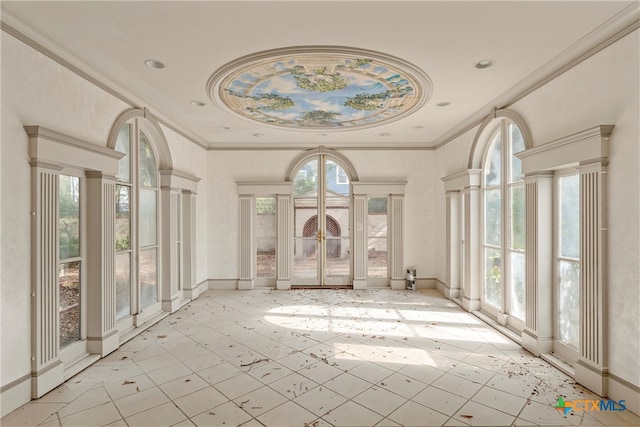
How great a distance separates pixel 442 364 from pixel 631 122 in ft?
9.40

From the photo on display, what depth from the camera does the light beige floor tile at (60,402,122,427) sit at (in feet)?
8.53

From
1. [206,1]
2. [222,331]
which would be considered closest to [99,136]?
[206,1]

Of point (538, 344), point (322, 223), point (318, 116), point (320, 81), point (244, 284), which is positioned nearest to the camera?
Answer: point (538, 344)

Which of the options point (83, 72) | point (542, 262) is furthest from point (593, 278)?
point (83, 72)

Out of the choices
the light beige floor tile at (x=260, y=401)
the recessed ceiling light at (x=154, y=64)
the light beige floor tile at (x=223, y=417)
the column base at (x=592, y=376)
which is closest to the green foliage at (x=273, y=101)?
the recessed ceiling light at (x=154, y=64)

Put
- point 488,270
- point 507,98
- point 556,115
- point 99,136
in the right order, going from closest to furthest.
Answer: point 556,115, point 99,136, point 507,98, point 488,270

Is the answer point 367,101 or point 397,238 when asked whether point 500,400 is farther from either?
point 397,238

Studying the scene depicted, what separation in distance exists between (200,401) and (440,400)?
7.04 ft

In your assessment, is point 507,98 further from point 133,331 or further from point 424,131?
point 133,331

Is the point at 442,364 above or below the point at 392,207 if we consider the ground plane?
below

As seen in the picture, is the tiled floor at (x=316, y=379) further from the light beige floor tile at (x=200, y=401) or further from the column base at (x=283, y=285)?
the column base at (x=283, y=285)

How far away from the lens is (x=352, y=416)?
265 cm

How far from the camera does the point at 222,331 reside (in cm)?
463

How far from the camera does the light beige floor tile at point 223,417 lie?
257 centimetres
